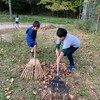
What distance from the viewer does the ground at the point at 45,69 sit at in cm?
354

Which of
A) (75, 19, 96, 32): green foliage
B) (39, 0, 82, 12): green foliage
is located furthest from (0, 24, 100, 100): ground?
(39, 0, 82, 12): green foliage

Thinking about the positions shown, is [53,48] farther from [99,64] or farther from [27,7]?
[27,7]

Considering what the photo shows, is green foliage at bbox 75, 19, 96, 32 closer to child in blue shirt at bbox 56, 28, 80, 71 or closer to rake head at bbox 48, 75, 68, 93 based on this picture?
child in blue shirt at bbox 56, 28, 80, 71

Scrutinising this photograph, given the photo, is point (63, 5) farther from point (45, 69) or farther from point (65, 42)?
point (65, 42)

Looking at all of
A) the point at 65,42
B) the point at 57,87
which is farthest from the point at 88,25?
the point at 57,87

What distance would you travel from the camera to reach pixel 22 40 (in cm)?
588

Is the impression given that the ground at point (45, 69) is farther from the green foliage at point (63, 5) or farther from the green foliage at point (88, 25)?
the green foliage at point (63, 5)

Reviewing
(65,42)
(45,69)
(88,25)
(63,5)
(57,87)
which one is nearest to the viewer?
(57,87)

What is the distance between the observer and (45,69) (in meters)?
4.09

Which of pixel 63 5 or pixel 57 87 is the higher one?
pixel 63 5

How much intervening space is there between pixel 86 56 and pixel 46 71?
1.44 meters

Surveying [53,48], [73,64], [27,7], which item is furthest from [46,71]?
[27,7]

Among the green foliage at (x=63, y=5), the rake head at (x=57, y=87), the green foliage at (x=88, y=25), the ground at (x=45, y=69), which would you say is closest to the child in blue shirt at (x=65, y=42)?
the rake head at (x=57, y=87)

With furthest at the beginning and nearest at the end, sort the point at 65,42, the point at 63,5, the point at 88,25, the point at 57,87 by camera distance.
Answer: the point at 63,5
the point at 88,25
the point at 65,42
the point at 57,87
